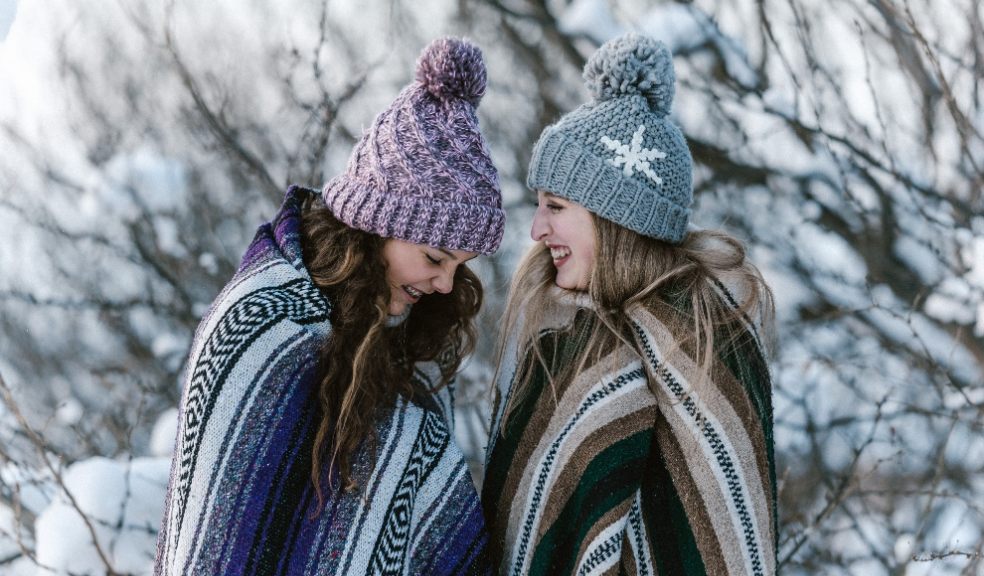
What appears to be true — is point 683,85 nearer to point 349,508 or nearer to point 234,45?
point 234,45

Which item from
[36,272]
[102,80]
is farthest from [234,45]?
[36,272]

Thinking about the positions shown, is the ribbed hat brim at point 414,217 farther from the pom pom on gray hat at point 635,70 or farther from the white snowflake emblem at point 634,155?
the pom pom on gray hat at point 635,70

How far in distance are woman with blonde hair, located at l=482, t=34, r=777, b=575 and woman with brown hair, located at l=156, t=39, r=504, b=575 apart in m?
0.22

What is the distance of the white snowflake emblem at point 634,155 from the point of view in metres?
1.88

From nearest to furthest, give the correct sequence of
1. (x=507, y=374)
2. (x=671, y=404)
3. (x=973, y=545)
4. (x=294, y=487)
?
(x=294, y=487), (x=671, y=404), (x=507, y=374), (x=973, y=545)

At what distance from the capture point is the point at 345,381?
1.62 m

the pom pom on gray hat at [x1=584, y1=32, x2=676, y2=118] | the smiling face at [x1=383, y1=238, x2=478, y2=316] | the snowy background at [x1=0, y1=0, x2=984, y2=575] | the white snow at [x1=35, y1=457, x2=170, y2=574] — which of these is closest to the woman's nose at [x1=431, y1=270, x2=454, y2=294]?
the smiling face at [x1=383, y1=238, x2=478, y2=316]

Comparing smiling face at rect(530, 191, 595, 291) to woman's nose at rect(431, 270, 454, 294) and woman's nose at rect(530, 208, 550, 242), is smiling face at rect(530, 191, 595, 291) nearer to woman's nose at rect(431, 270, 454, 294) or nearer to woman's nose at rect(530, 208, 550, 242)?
woman's nose at rect(530, 208, 550, 242)

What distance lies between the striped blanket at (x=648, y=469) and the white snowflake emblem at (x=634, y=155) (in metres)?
0.33

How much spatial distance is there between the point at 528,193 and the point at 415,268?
1.61m

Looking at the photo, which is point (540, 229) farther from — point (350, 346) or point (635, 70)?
point (350, 346)

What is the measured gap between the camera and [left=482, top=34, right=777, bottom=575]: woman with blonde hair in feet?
5.94

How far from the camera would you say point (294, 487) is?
1.56 m

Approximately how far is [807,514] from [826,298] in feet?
2.90
